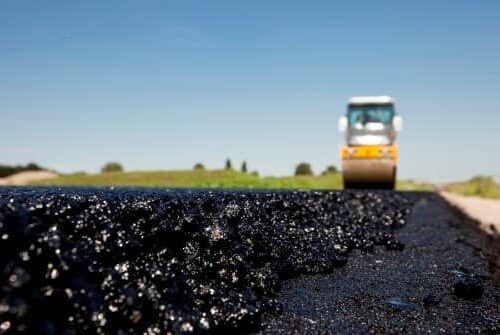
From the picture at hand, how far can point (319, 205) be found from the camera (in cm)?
643

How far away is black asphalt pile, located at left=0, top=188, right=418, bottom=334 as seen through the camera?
7.16 feet

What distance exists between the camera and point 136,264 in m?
2.67

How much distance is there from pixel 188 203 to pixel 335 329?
4.31 feet

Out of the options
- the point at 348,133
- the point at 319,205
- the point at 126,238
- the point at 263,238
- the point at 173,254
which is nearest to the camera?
the point at 126,238

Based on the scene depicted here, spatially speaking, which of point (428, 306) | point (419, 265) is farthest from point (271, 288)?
point (419, 265)

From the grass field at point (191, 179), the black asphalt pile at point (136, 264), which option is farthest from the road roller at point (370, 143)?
the black asphalt pile at point (136, 264)

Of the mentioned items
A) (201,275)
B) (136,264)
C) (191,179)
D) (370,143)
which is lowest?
(201,275)

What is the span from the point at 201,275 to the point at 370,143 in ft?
52.6

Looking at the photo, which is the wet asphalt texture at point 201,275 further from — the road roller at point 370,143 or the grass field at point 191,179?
the grass field at point 191,179

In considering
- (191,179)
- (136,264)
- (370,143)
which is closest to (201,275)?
(136,264)

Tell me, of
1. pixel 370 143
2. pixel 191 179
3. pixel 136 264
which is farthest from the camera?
pixel 191 179

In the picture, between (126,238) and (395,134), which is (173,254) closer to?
(126,238)

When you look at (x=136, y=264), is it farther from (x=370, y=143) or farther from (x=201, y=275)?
(x=370, y=143)

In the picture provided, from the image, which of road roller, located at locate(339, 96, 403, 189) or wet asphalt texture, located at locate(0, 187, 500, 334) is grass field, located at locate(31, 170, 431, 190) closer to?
road roller, located at locate(339, 96, 403, 189)
